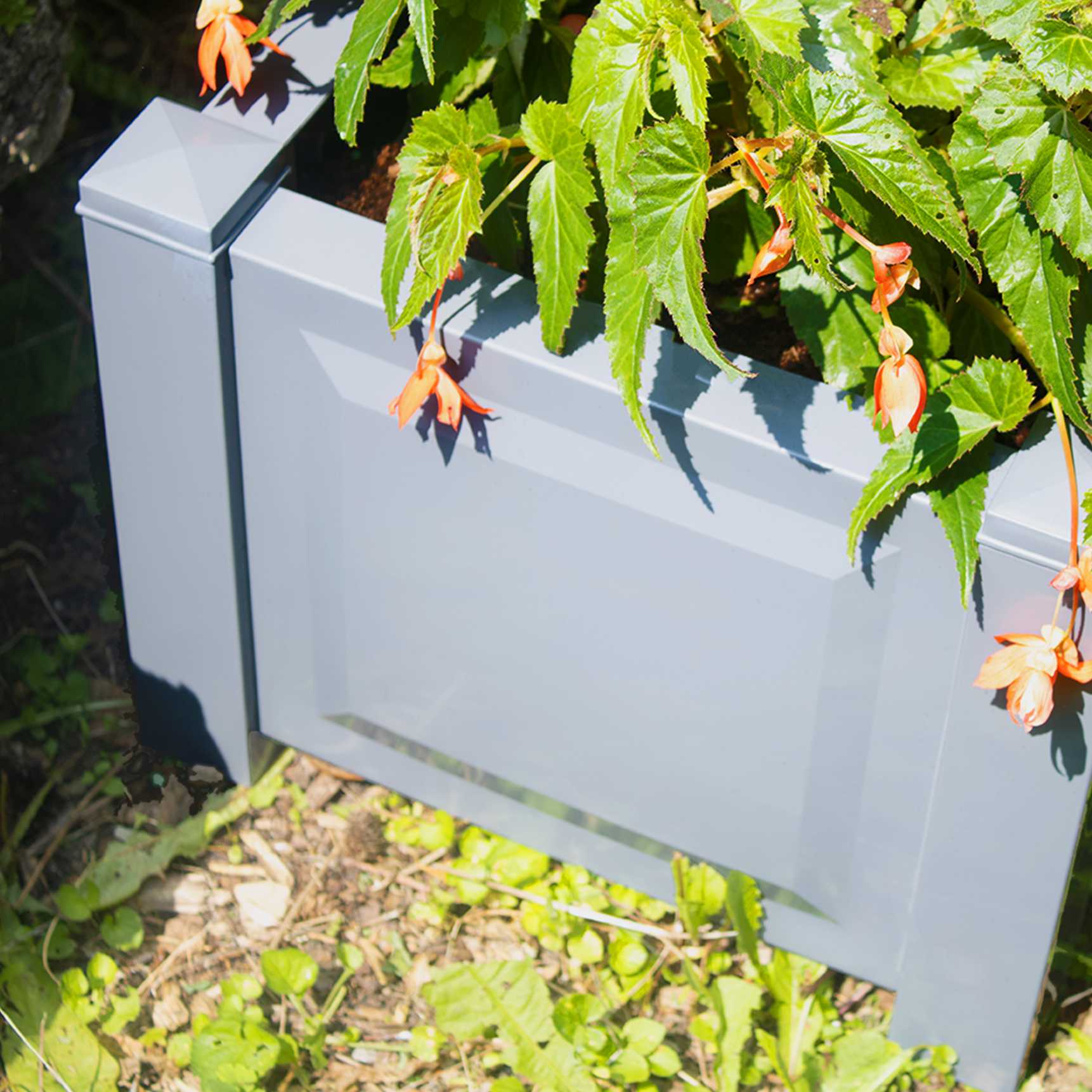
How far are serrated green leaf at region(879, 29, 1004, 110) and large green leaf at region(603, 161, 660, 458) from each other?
29cm

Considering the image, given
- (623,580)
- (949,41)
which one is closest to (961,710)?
(623,580)

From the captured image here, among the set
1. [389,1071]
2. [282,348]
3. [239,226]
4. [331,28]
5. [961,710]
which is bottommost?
[389,1071]

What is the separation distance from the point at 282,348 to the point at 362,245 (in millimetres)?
125

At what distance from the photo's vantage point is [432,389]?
1.27 metres

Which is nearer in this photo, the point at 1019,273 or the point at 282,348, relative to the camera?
the point at 1019,273

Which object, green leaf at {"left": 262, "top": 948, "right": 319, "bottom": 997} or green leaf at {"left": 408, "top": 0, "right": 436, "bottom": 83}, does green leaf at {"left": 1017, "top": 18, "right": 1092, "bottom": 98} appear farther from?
green leaf at {"left": 262, "top": 948, "right": 319, "bottom": 997}

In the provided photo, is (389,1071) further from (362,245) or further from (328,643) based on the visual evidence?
(362,245)

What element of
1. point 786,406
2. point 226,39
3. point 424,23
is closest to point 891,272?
point 786,406

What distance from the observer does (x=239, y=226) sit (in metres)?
1.36

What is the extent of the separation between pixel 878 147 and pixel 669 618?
0.49m

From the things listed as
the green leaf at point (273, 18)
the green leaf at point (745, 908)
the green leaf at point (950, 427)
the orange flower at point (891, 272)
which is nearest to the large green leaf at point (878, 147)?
the orange flower at point (891, 272)

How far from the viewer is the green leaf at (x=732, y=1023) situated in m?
1.55

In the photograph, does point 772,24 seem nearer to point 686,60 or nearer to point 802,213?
point 686,60

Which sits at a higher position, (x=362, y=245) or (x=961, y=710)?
(x=362, y=245)
